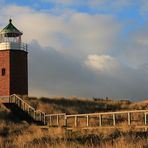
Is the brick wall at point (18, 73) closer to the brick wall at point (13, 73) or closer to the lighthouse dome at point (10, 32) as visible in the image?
the brick wall at point (13, 73)

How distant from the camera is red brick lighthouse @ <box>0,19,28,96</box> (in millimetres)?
51531

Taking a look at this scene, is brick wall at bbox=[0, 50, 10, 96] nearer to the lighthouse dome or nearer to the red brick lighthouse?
the red brick lighthouse

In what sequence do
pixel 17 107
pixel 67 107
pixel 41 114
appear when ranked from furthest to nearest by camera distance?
1. pixel 67 107
2. pixel 17 107
3. pixel 41 114

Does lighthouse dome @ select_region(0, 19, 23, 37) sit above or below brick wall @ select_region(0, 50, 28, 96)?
above

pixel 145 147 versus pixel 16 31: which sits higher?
pixel 16 31

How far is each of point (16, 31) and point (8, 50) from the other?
270 cm

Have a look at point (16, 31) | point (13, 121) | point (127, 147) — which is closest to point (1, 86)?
point (16, 31)

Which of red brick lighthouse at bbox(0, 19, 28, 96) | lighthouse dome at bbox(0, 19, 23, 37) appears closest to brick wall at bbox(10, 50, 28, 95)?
red brick lighthouse at bbox(0, 19, 28, 96)

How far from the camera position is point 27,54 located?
178 feet

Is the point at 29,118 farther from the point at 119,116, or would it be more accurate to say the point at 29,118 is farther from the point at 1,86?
the point at 1,86

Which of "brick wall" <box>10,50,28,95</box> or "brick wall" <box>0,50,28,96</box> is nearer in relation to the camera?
"brick wall" <box>0,50,28,96</box>

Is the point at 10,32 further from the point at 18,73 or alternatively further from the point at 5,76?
the point at 5,76

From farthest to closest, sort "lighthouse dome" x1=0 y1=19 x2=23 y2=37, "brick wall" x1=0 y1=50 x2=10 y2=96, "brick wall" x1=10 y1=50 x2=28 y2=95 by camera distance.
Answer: "lighthouse dome" x1=0 y1=19 x2=23 y2=37
"brick wall" x1=10 y1=50 x2=28 y2=95
"brick wall" x1=0 y1=50 x2=10 y2=96

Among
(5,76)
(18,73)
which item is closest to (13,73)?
(18,73)
